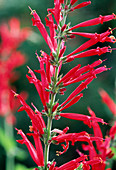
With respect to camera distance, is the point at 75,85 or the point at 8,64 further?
the point at 75,85

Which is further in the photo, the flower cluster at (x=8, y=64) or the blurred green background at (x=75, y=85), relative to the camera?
the blurred green background at (x=75, y=85)

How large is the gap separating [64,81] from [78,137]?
13.3 inches

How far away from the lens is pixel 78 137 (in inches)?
65.4

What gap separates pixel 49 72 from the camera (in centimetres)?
171

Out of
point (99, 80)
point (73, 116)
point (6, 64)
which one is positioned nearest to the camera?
point (73, 116)

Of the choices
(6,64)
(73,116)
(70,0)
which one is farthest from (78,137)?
(6,64)

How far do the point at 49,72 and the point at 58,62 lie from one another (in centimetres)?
8

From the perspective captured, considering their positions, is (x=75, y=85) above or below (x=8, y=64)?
below

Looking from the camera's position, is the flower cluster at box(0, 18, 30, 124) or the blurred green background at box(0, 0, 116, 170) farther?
the blurred green background at box(0, 0, 116, 170)

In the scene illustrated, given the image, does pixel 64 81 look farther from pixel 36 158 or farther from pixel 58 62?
pixel 36 158

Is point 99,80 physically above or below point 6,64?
below

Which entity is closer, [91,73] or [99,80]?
[91,73]

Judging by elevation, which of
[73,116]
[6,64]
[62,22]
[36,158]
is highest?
[6,64]

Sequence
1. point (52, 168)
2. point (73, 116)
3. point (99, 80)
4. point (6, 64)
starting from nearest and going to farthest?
point (52, 168)
point (73, 116)
point (6, 64)
point (99, 80)
